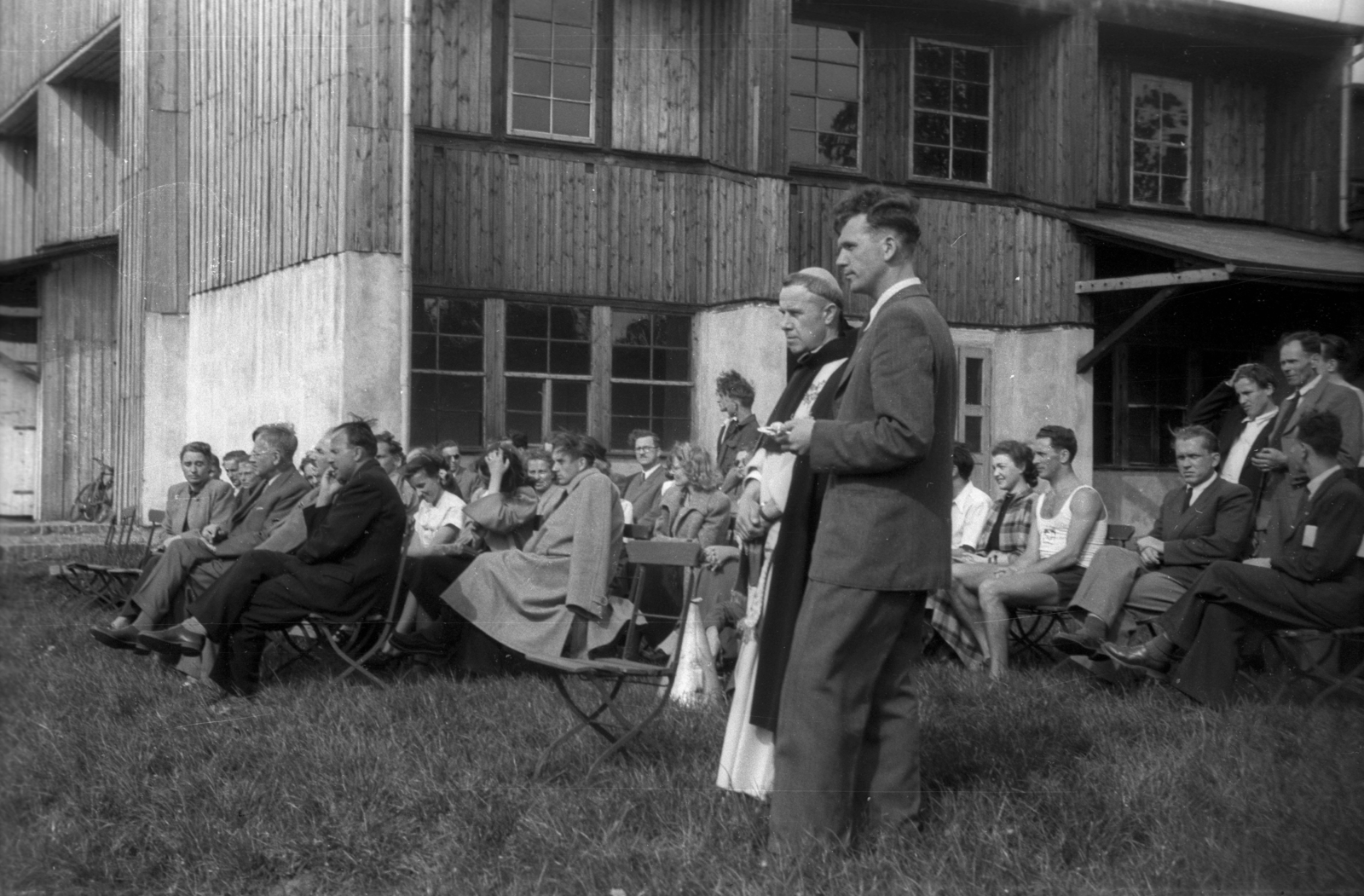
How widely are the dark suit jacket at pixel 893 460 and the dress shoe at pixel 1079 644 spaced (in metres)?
2.97

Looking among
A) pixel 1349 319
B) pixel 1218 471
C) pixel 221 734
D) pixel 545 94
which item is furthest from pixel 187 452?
pixel 1349 319

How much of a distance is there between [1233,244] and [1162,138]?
2.73 meters

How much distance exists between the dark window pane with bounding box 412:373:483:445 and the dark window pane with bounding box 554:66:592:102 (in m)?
3.14

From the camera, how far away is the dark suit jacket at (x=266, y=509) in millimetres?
9156

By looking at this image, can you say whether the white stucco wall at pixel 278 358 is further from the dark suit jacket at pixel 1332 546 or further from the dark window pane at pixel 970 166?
the dark suit jacket at pixel 1332 546

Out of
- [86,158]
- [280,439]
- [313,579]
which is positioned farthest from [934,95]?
[313,579]

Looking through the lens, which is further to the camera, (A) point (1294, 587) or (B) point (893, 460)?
(A) point (1294, 587)

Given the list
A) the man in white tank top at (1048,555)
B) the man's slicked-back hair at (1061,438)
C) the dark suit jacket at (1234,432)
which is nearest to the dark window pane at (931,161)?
the dark suit jacket at (1234,432)

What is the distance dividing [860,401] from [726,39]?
11.8 metres

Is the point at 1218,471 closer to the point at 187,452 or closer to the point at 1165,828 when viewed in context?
the point at 1165,828

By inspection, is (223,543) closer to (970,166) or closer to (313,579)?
(313,579)

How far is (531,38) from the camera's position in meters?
14.8

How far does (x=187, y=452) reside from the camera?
34.1ft

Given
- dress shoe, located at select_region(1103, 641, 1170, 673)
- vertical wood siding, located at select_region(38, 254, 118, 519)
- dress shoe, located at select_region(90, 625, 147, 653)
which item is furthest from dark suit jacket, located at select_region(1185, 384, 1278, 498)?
vertical wood siding, located at select_region(38, 254, 118, 519)
